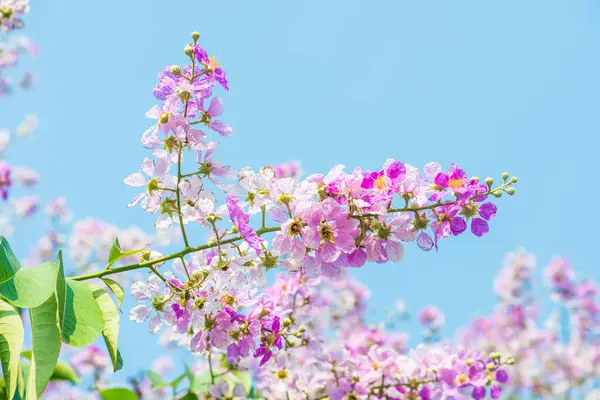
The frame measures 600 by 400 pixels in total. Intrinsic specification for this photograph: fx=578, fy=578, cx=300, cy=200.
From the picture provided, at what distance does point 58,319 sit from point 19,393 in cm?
37

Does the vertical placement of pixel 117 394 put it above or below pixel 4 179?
below

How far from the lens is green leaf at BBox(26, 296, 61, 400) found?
1.10 meters

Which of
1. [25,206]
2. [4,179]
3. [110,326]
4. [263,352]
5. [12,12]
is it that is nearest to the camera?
[110,326]

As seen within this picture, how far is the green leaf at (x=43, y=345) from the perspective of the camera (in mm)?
1104

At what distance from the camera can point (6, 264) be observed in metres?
1.18

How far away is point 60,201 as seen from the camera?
7617mm

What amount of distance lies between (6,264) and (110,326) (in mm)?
260

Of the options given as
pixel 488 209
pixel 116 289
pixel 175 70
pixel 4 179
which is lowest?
pixel 116 289

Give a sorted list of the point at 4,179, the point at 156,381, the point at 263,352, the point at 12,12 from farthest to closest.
Result: the point at 4,179 → the point at 12,12 → the point at 156,381 → the point at 263,352

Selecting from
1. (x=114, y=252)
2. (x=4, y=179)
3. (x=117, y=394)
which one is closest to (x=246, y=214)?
(x=114, y=252)

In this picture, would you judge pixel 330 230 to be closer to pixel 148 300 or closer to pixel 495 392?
pixel 148 300

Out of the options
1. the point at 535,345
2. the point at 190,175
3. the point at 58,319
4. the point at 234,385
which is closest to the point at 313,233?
the point at 190,175

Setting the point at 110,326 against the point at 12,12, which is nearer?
the point at 110,326

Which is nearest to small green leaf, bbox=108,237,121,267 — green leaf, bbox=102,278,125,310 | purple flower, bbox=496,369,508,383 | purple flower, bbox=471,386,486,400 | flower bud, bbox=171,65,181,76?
green leaf, bbox=102,278,125,310
